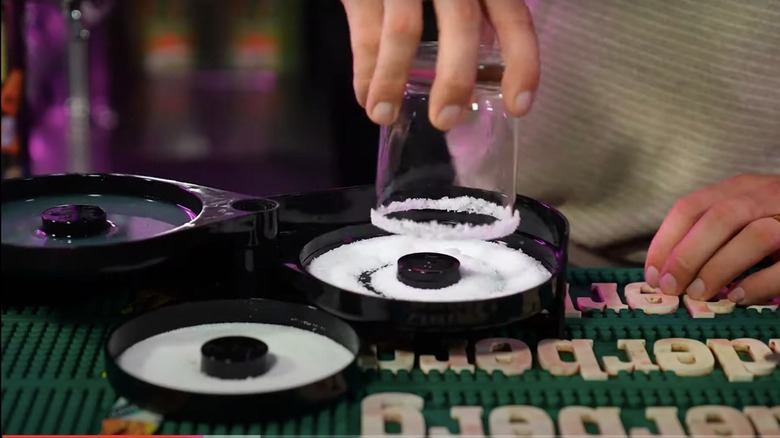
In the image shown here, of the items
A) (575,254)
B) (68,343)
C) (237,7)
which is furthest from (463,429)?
(237,7)

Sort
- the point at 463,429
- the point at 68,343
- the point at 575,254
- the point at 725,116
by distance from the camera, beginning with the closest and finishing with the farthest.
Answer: the point at 463,429 → the point at 68,343 → the point at 725,116 → the point at 575,254

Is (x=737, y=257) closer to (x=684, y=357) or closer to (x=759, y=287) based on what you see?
(x=759, y=287)

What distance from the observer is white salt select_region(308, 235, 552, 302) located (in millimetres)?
833

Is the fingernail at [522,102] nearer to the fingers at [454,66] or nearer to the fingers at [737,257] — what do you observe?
the fingers at [454,66]

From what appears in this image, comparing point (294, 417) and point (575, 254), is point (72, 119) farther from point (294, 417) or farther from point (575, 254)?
point (294, 417)

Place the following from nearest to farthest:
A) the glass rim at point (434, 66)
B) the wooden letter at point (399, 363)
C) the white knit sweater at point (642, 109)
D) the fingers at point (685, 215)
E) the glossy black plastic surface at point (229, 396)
A: the glossy black plastic surface at point (229, 396), the wooden letter at point (399, 363), the glass rim at point (434, 66), the fingers at point (685, 215), the white knit sweater at point (642, 109)

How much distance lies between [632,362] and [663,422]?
0.09 m

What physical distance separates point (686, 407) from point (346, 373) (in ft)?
0.83

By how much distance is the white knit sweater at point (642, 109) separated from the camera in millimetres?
1217

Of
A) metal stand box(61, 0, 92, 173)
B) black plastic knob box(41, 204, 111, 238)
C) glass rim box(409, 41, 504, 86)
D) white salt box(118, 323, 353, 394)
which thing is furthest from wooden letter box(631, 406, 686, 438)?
metal stand box(61, 0, 92, 173)

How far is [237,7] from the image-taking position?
110 inches

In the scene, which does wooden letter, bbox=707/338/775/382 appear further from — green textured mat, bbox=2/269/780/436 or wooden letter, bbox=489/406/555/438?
wooden letter, bbox=489/406/555/438

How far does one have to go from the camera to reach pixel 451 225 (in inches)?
35.5

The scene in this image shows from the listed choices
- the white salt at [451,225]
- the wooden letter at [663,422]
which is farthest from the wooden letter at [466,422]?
the white salt at [451,225]
